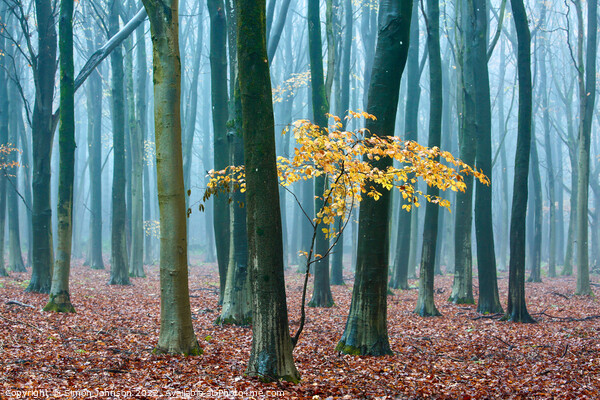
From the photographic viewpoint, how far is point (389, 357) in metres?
6.51

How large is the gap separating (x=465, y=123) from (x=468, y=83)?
1.25m

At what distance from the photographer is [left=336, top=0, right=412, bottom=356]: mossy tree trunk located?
6578 mm

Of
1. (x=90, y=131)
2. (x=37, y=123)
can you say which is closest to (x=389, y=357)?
(x=37, y=123)

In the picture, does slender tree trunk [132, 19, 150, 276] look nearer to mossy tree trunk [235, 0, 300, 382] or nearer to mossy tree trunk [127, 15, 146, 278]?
mossy tree trunk [127, 15, 146, 278]

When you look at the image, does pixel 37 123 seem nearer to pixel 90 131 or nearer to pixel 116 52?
pixel 116 52

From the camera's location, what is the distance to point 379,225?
661cm

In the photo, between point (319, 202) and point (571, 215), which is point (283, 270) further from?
point (571, 215)

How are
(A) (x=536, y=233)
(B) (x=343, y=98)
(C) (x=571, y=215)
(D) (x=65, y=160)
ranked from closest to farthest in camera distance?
(D) (x=65, y=160), (B) (x=343, y=98), (A) (x=536, y=233), (C) (x=571, y=215)

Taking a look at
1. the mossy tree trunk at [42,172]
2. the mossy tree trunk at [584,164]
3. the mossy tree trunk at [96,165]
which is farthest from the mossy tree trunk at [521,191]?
the mossy tree trunk at [96,165]

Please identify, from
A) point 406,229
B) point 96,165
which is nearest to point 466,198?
point 406,229

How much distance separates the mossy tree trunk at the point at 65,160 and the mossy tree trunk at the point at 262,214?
564 centimetres

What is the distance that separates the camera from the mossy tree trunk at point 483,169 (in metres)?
11.2

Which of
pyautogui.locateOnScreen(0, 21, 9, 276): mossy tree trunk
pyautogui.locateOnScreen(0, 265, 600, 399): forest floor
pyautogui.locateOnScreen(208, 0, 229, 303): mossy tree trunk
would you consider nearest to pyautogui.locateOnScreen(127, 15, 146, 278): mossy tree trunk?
pyautogui.locateOnScreen(0, 21, 9, 276): mossy tree trunk

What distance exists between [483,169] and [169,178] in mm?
8751
